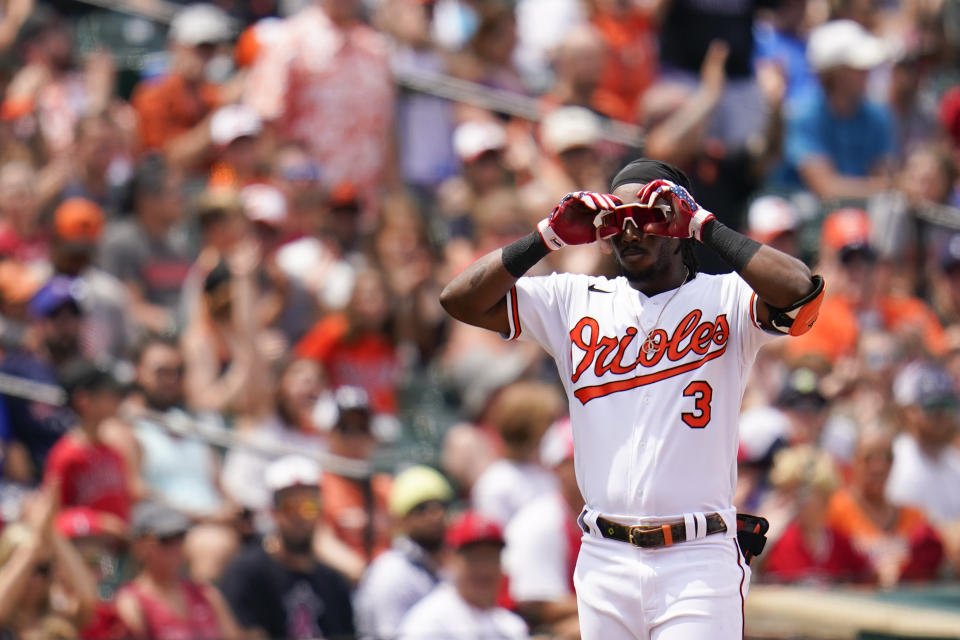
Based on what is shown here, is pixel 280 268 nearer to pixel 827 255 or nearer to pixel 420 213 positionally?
pixel 420 213

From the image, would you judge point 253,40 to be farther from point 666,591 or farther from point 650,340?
point 666,591

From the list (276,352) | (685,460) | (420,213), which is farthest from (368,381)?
(685,460)

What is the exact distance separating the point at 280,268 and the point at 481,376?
138 centimetres

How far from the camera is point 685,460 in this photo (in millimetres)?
4980

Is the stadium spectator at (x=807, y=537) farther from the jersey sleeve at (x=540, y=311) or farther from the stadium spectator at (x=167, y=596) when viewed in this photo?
the jersey sleeve at (x=540, y=311)

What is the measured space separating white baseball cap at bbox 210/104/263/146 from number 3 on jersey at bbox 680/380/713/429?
6.15m

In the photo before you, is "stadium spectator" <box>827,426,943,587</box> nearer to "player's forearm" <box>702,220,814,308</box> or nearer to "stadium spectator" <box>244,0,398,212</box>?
"stadium spectator" <box>244,0,398,212</box>

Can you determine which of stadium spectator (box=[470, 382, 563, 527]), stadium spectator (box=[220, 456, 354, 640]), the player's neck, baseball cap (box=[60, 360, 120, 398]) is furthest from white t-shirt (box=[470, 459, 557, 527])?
the player's neck

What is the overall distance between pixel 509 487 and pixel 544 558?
0.85 m

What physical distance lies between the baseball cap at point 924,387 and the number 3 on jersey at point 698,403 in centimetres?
451

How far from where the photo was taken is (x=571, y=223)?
5.04 m

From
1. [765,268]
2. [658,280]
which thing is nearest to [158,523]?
[658,280]

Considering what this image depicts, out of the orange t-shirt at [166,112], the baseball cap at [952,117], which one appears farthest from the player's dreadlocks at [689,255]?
the baseball cap at [952,117]

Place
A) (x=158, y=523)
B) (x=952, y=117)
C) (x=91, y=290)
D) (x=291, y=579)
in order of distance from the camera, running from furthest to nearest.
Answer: (x=952, y=117)
(x=91, y=290)
(x=291, y=579)
(x=158, y=523)
